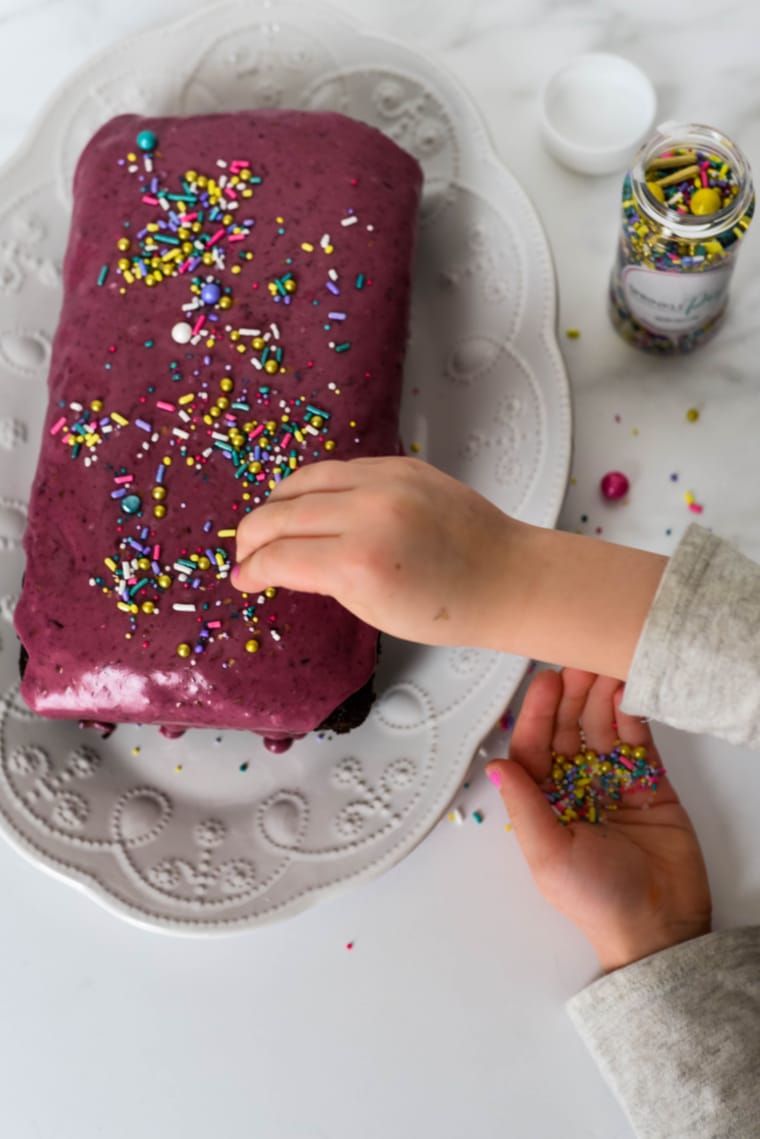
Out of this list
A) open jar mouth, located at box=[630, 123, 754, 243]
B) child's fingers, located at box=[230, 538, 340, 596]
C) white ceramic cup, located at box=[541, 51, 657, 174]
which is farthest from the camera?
white ceramic cup, located at box=[541, 51, 657, 174]

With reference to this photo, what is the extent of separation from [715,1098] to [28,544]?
96 cm

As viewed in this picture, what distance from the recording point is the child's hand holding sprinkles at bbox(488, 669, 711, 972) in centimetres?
115

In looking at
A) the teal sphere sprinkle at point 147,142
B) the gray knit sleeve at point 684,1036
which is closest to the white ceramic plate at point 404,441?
the teal sphere sprinkle at point 147,142

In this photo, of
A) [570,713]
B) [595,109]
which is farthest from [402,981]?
[595,109]

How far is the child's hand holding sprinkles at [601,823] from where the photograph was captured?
45.4 inches

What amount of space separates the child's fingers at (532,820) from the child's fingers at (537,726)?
39 mm

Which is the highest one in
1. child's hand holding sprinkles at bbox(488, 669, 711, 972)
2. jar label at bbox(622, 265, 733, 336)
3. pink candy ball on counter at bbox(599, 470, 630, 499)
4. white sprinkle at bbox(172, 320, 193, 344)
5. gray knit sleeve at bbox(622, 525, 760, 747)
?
jar label at bbox(622, 265, 733, 336)

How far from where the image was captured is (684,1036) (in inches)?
44.1

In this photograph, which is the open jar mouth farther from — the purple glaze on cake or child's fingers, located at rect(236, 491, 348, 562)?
child's fingers, located at rect(236, 491, 348, 562)

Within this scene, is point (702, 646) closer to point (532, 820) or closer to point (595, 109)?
point (532, 820)

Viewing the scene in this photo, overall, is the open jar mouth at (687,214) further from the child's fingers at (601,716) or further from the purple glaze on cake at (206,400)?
the child's fingers at (601,716)

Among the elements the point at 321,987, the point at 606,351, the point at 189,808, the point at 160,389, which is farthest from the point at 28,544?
the point at 606,351

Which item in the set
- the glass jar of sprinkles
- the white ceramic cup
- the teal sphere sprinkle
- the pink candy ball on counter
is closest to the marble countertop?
the pink candy ball on counter

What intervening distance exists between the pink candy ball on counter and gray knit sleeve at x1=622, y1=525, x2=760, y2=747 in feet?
1.10
